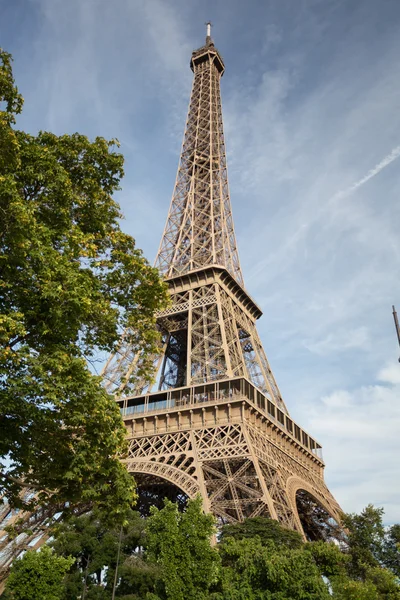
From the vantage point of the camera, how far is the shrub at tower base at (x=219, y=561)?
18.5 m

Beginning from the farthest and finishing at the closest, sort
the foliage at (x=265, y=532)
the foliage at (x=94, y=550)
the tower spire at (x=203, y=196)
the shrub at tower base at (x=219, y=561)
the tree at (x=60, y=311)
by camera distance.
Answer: the tower spire at (x=203, y=196)
the foliage at (x=94, y=550)
the foliage at (x=265, y=532)
the shrub at tower base at (x=219, y=561)
the tree at (x=60, y=311)

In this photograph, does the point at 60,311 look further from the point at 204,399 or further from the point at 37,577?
the point at 204,399

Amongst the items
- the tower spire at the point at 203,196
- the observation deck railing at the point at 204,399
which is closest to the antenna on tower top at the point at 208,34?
the tower spire at the point at 203,196

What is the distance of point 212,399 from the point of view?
32531 millimetres

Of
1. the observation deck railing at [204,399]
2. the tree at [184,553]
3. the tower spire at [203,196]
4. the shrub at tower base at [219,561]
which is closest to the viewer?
the tree at [184,553]

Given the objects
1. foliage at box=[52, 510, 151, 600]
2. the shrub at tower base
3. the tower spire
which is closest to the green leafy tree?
the shrub at tower base

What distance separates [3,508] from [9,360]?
2201 centimetres

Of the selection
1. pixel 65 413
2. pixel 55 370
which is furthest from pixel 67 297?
Result: pixel 65 413

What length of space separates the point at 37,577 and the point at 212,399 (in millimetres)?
14247

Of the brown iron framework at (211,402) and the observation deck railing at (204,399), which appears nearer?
the brown iron framework at (211,402)

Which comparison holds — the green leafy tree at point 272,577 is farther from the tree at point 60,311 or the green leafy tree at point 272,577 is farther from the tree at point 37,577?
the tree at point 60,311

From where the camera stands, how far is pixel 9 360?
10.3 meters

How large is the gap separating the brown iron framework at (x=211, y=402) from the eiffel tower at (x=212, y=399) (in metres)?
0.08

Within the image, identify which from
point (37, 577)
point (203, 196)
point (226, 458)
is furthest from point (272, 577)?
point (203, 196)
